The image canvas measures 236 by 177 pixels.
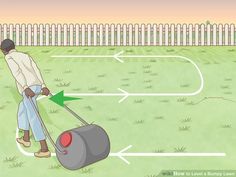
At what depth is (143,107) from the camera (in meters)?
15.5

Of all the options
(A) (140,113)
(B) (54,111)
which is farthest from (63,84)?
(A) (140,113)

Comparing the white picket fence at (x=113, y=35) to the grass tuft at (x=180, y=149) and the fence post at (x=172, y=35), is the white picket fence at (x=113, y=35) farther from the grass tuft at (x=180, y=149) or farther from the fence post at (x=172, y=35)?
the grass tuft at (x=180, y=149)

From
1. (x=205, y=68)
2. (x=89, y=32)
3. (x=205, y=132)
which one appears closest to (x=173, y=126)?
(x=205, y=132)

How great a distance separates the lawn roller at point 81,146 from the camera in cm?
954

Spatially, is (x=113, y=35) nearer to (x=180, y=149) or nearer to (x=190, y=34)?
(x=190, y=34)

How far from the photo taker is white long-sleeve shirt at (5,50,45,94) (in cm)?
1023

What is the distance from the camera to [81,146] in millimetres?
9492

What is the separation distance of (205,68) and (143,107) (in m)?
5.74

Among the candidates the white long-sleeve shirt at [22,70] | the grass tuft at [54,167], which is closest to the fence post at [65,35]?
the grass tuft at [54,167]

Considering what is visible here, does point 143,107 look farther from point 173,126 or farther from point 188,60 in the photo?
point 188,60

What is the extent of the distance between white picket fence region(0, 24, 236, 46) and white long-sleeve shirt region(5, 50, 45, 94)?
23.0 m

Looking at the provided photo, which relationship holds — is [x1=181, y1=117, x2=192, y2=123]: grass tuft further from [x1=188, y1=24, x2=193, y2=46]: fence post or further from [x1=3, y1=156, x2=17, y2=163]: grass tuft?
[x1=188, y1=24, x2=193, y2=46]: fence post

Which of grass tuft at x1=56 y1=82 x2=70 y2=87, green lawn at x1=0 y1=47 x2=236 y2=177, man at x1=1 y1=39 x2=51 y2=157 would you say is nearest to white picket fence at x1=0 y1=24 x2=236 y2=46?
green lawn at x1=0 y1=47 x2=236 y2=177

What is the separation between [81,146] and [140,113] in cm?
565
